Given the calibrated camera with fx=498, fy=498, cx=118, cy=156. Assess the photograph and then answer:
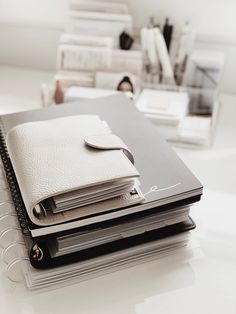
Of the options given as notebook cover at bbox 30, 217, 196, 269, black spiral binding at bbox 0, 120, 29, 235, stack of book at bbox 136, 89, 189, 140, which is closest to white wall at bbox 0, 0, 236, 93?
stack of book at bbox 136, 89, 189, 140

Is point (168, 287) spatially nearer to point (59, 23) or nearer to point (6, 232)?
point (6, 232)

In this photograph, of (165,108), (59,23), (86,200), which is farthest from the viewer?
(59,23)

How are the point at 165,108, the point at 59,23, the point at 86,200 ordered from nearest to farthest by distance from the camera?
the point at 86,200
the point at 165,108
the point at 59,23

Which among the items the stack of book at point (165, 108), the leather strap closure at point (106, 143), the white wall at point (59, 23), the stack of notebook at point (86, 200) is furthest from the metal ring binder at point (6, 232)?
the white wall at point (59, 23)

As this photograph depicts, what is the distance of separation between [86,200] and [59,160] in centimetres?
8

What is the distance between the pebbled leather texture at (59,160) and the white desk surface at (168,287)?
12 centimetres

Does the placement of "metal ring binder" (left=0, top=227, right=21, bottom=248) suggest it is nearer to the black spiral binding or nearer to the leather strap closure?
the black spiral binding

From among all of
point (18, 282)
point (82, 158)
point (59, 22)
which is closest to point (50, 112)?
point (82, 158)

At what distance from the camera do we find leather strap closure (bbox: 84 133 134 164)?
78 centimetres

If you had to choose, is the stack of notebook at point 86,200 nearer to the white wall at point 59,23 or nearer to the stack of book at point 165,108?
the stack of book at point 165,108

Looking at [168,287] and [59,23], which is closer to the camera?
[168,287]

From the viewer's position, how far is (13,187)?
81 cm

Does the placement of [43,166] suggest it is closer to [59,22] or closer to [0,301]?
[0,301]

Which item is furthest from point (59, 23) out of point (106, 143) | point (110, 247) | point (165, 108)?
point (110, 247)
